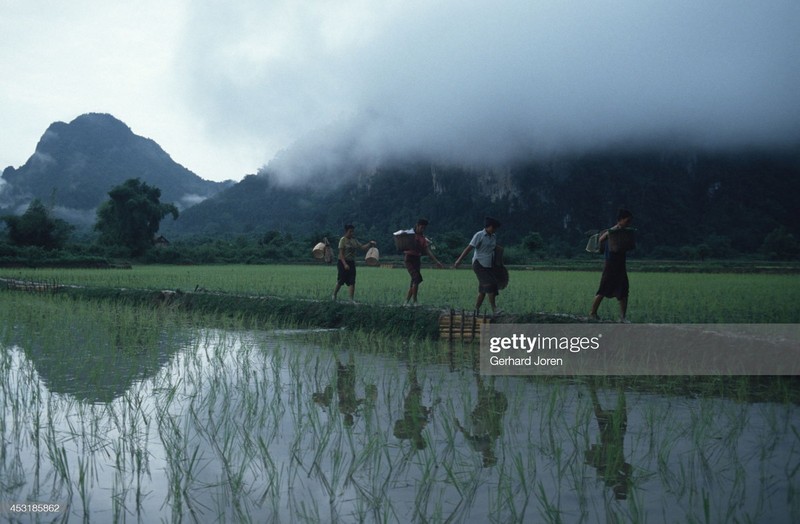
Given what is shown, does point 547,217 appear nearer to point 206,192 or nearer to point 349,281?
point 349,281

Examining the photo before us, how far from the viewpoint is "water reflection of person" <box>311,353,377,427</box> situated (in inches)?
170

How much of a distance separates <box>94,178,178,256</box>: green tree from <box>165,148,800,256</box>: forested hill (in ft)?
56.0

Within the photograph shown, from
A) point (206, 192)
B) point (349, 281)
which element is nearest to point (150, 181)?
point (206, 192)

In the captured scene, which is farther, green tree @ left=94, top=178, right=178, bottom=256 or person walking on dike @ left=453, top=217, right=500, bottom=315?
green tree @ left=94, top=178, right=178, bottom=256

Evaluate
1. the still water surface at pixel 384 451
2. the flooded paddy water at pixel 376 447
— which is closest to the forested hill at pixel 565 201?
the flooded paddy water at pixel 376 447

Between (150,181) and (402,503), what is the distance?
121066mm

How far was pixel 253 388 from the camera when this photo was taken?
5086 millimetres

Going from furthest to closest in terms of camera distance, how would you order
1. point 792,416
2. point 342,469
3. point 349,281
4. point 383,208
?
1. point 383,208
2. point 349,281
3. point 792,416
4. point 342,469

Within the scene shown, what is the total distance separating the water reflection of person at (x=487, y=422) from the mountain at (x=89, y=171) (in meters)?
97.4

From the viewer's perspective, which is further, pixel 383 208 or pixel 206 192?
pixel 206 192

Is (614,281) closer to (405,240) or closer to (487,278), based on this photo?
(487,278)

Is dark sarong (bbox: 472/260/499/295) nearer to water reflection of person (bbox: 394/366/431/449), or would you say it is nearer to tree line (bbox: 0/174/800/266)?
water reflection of person (bbox: 394/366/431/449)

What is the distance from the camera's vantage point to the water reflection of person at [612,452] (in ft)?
9.89

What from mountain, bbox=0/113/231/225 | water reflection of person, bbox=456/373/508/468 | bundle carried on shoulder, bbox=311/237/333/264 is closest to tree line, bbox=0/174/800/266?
bundle carried on shoulder, bbox=311/237/333/264
